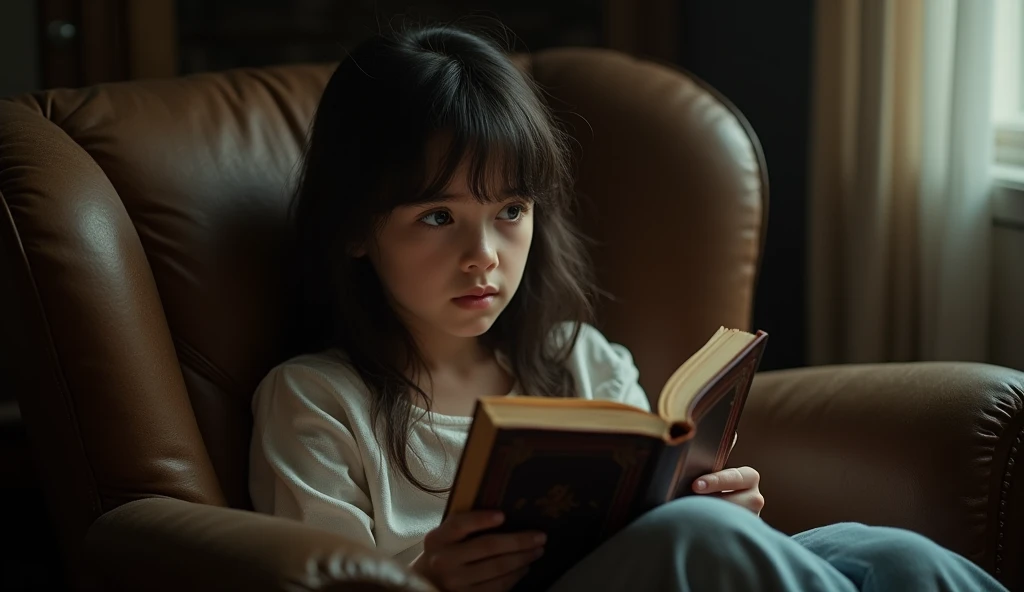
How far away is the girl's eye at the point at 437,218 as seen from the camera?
1.22m

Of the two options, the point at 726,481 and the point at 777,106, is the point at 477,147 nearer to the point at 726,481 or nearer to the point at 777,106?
the point at 726,481

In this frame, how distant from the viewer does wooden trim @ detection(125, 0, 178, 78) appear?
6.91ft

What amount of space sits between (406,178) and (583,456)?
41 cm

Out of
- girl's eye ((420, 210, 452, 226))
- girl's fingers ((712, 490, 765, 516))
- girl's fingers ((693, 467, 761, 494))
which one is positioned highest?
girl's eye ((420, 210, 452, 226))

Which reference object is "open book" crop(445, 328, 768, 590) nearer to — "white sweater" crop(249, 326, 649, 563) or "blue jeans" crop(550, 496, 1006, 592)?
"blue jeans" crop(550, 496, 1006, 592)

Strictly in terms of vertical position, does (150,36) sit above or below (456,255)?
above

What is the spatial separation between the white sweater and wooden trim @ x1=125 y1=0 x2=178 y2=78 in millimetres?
1034

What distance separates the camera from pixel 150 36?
Result: 6.97 ft

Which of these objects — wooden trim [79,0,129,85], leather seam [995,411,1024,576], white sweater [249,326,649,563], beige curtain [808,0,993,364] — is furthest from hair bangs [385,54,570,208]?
wooden trim [79,0,129,85]

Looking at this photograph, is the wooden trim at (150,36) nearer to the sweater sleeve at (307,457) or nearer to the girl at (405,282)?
the girl at (405,282)

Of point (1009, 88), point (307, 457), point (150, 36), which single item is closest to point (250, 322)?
point (307, 457)

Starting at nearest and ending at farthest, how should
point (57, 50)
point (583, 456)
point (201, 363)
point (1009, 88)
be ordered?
point (583, 456) → point (201, 363) → point (1009, 88) → point (57, 50)

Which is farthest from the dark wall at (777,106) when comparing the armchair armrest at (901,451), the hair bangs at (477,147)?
the hair bangs at (477,147)

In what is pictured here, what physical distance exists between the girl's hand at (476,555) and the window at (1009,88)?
1.04 metres
